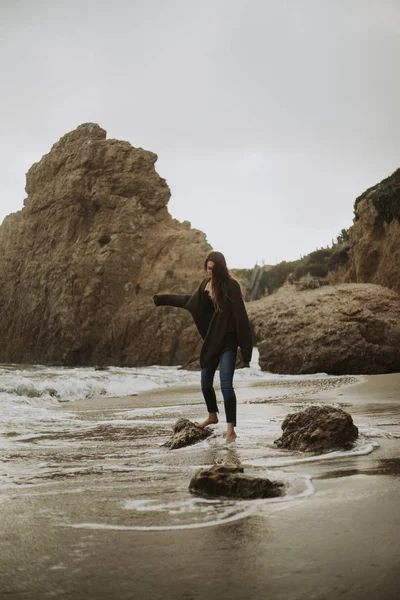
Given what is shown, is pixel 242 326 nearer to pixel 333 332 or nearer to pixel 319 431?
pixel 319 431

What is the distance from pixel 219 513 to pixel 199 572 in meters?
0.67

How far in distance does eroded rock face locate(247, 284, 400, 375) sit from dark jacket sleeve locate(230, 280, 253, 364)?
28.9 ft

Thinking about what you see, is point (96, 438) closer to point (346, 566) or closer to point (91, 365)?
point (346, 566)

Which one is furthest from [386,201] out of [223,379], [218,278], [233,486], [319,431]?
[233,486]

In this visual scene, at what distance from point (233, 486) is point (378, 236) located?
58.4ft

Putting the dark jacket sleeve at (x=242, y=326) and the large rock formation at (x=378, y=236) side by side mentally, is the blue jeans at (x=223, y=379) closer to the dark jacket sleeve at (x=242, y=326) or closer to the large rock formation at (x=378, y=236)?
the dark jacket sleeve at (x=242, y=326)

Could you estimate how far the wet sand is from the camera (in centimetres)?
157

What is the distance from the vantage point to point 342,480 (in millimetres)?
2846

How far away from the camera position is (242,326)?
5391 millimetres

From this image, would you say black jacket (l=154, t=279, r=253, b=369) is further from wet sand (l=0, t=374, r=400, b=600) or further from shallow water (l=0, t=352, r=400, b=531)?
wet sand (l=0, t=374, r=400, b=600)

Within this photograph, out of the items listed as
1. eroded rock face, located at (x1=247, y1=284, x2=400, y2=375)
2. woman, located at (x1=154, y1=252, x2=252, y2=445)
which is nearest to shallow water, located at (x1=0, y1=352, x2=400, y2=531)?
woman, located at (x1=154, y1=252, x2=252, y2=445)

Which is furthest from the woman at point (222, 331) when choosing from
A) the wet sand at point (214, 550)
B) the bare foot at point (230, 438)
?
the wet sand at point (214, 550)

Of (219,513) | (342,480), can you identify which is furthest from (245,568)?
(342,480)

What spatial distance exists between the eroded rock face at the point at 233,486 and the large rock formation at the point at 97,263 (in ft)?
63.9
